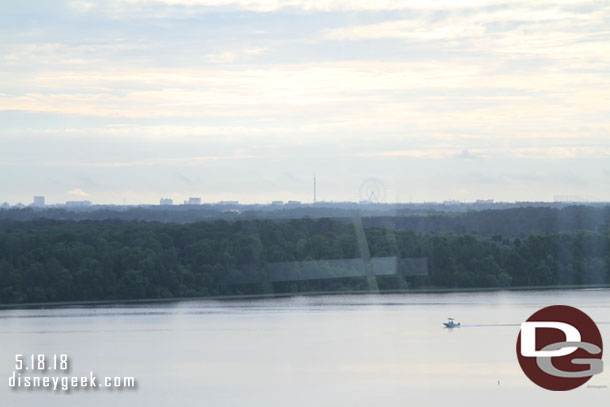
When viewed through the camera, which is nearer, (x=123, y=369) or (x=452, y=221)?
(x=123, y=369)

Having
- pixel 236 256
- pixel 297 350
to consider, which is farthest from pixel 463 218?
pixel 297 350

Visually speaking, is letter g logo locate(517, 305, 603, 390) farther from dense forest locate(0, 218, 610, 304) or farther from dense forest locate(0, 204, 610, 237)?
dense forest locate(0, 204, 610, 237)

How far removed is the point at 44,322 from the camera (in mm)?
42469

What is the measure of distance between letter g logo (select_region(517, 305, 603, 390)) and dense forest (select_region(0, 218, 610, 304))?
26805 millimetres

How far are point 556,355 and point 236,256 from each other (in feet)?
106

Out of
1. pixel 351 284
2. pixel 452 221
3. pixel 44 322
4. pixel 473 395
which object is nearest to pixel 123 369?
pixel 473 395

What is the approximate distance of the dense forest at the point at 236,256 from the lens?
52.2 metres

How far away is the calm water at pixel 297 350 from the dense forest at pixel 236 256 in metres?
2.95

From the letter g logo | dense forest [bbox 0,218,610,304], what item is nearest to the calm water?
the letter g logo

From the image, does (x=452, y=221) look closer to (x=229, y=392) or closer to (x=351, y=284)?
(x=351, y=284)

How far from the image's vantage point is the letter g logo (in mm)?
26094

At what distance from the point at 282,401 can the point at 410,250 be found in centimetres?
3616

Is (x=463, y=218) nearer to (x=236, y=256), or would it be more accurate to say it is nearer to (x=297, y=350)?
(x=236, y=256)

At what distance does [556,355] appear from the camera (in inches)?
1019
